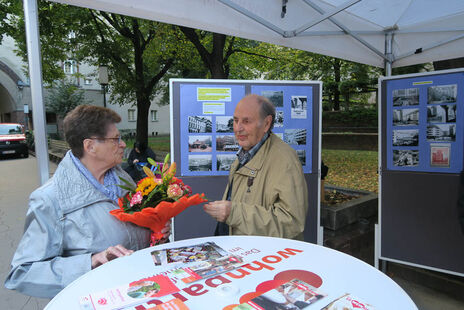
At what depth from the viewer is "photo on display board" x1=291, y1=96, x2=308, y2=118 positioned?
342cm

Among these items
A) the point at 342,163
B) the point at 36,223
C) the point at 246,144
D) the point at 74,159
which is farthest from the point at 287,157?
the point at 342,163

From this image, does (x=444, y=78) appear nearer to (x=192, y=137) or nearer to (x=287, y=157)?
(x=287, y=157)

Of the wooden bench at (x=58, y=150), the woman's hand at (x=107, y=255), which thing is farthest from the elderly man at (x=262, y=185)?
the wooden bench at (x=58, y=150)

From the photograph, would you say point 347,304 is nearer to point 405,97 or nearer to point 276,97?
point 276,97

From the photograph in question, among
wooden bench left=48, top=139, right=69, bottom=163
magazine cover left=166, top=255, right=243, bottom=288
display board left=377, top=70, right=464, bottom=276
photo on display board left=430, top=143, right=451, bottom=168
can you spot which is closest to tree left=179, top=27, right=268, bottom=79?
display board left=377, top=70, right=464, bottom=276

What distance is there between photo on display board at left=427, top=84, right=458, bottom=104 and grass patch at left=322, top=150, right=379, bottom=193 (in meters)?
4.26

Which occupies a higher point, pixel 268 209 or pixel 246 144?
pixel 246 144

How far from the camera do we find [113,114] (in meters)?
1.87

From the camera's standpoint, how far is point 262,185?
1.95 metres

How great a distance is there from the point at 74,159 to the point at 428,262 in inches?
148

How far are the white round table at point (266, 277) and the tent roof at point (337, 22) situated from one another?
85.5 inches

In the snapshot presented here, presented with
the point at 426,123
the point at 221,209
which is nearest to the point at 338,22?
the point at 426,123

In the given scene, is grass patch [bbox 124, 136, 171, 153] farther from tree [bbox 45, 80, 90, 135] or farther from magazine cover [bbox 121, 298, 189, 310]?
magazine cover [bbox 121, 298, 189, 310]

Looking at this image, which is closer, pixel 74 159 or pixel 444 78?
pixel 74 159
